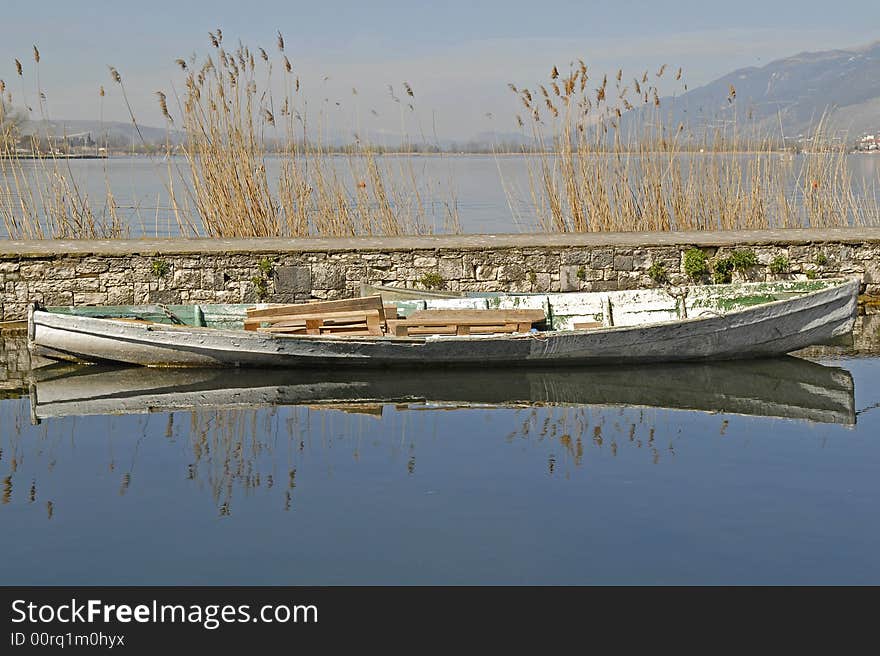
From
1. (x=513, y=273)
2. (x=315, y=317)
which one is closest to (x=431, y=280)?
(x=513, y=273)

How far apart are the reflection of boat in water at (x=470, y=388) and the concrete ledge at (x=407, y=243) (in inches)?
56.4

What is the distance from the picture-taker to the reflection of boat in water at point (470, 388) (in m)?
7.50

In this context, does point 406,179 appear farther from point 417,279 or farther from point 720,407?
point 720,407

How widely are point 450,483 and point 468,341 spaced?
2.84m

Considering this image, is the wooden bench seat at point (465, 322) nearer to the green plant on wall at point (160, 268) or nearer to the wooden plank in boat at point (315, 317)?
the wooden plank in boat at point (315, 317)

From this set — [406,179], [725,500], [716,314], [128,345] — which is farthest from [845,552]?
[406,179]

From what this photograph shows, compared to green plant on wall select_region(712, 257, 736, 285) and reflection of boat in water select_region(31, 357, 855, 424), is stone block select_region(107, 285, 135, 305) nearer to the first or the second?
reflection of boat in water select_region(31, 357, 855, 424)

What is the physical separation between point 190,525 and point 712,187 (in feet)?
25.6

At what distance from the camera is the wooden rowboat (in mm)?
8461

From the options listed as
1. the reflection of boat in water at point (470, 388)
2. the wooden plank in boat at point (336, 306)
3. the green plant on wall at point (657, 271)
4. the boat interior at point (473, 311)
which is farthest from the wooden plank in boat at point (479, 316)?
the green plant on wall at point (657, 271)

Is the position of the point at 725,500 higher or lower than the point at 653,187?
lower

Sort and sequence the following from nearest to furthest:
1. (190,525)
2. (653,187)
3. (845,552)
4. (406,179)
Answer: (845,552), (190,525), (653,187), (406,179)

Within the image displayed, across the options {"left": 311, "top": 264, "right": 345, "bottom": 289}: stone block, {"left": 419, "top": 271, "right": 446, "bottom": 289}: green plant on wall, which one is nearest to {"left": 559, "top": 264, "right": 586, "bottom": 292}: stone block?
{"left": 419, "top": 271, "right": 446, "bottom": 289}: green plant on wall

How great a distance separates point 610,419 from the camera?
7.05 meters
